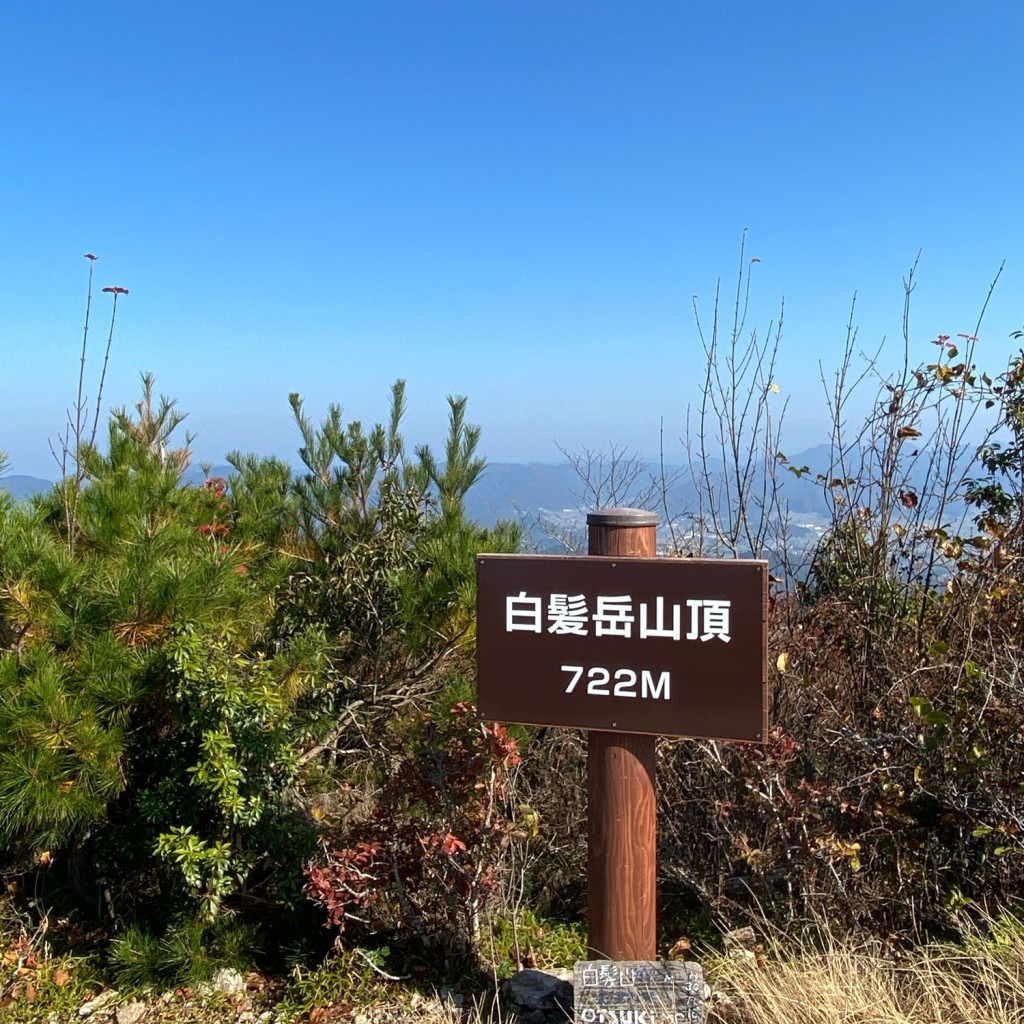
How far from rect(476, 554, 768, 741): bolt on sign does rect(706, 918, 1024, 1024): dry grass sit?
0.82m

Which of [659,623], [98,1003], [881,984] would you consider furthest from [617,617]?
[98,1003]

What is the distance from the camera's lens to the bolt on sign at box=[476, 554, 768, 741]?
2146 millimetres

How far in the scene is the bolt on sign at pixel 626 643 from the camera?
7.04 ft

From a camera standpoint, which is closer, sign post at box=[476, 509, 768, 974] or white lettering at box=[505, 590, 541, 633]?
sign post at box=[476, 509, 768, 974]

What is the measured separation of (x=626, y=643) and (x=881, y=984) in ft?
4.19

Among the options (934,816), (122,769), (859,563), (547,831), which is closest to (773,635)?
(859,563)

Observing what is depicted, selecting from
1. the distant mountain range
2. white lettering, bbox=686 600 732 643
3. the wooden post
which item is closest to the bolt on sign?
white lettering, bbox=686 600 732 643

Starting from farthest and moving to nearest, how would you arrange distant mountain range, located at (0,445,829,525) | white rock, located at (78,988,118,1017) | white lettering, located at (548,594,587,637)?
1. distant mountain range, located at (0,445,829,525)
2. white rock, located at (78,988,118,1017)
3. white lettering, located at (548,594,587,637)

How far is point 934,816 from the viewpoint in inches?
116

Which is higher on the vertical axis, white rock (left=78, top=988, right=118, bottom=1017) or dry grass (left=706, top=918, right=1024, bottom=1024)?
dry grass (left=706, top=918, right=1024, bottom=1024)

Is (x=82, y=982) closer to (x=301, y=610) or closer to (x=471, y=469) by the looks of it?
(x=301, y=610)

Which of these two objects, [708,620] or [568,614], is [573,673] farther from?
[708,620]

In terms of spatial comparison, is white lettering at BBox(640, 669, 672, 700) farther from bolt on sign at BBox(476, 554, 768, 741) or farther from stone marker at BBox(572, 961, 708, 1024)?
stone marker at BBox(572, 961, 708, 1024)

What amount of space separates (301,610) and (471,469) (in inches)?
52.4
